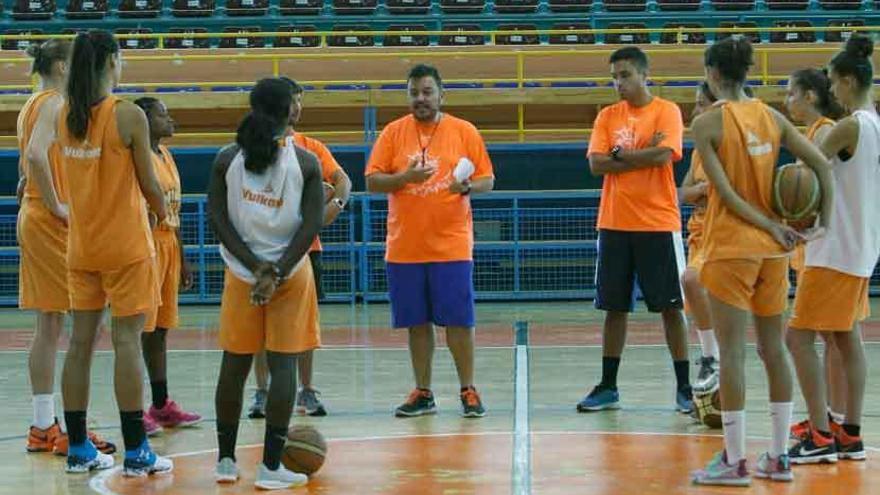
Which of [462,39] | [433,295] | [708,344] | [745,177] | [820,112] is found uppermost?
[462,39]

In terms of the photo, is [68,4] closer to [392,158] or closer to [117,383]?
[392,158]

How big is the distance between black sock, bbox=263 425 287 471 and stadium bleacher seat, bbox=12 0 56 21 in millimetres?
18517

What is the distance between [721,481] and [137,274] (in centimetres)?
290

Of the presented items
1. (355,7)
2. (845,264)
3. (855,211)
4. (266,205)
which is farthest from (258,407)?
(355,7)

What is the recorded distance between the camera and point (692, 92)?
1853 cm

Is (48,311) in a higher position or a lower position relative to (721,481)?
higher

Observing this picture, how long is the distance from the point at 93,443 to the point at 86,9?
17.4 meters

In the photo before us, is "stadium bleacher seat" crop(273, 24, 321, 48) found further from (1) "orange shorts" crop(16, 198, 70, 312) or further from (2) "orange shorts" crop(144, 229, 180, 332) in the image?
(1) "orange shorts" crop(16, 198, 70, 312)

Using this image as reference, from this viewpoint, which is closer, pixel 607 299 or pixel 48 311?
pixel 48 311

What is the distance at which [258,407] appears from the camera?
8.88 metres

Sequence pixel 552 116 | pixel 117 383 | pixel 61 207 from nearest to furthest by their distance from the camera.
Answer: pixel 117 383, pixel 61 207, pixel 552 116

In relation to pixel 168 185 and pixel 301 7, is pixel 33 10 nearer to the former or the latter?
pixel 301 7

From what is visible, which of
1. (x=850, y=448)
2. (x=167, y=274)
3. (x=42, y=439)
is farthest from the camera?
(x=167, y=274)

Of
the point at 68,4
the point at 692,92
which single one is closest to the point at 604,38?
the point at 692,92
